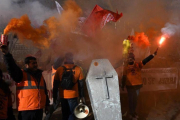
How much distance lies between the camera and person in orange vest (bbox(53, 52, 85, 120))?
133 inches

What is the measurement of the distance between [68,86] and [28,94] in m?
0.95

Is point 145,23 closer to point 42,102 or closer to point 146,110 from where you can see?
point 146,110

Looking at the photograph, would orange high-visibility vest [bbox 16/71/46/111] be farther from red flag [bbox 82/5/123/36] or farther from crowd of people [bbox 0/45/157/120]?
red flag [bbox 82/5/123/36]

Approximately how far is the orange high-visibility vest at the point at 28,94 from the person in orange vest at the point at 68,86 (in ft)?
2.32

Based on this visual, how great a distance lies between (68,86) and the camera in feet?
11.0

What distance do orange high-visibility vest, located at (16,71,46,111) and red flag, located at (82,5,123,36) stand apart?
3.78m

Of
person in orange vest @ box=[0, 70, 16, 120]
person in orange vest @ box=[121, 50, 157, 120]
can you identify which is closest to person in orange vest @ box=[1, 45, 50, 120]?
person in orange vest @ box=[0, 70, 16, 120]

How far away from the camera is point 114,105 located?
10.3 feet

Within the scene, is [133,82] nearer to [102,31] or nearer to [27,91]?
[27,91]

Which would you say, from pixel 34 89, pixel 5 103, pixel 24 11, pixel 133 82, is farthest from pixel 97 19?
pixel 5 103

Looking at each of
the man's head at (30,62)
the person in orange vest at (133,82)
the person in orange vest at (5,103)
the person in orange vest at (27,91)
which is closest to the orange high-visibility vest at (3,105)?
the person in orange vest at (5,103)

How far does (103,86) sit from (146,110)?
10.00 feet

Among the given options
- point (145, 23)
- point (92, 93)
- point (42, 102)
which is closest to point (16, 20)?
point (42, 102)

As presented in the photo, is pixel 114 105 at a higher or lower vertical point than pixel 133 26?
lower
